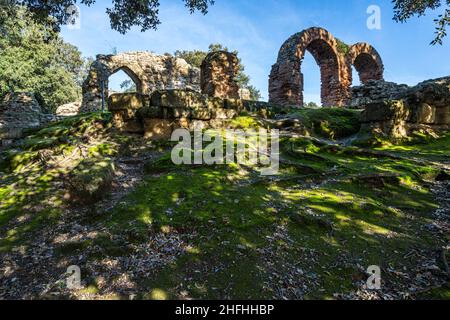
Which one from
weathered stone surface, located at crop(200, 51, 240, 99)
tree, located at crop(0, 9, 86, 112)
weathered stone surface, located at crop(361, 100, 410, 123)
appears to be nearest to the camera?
weathered stone surface, located at crop(361, 100, 410, 123)

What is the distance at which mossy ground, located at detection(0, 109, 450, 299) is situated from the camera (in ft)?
12.3

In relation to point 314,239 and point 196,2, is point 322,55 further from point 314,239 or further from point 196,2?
point 314,239

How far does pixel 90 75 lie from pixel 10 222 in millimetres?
19469

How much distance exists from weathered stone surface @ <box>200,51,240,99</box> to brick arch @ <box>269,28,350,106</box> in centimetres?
429

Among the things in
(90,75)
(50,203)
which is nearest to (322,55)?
(90,75)

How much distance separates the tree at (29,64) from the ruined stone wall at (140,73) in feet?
20.3

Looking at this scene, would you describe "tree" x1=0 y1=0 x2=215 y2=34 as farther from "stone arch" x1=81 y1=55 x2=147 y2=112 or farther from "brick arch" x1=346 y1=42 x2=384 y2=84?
"brick arch" x1=346 y1=42 x2=384 y2=84

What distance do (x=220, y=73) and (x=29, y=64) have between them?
25.3 metres

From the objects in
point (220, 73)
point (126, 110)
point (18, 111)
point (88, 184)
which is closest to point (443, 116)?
point (220, 73)

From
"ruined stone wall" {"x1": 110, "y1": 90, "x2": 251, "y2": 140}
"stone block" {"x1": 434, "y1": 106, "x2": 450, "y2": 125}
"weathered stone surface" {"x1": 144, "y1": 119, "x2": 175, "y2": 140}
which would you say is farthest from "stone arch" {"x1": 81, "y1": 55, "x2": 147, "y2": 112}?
"stone block" {"x1": 434, "y1": 106, "x2": 450, "y2": 125}

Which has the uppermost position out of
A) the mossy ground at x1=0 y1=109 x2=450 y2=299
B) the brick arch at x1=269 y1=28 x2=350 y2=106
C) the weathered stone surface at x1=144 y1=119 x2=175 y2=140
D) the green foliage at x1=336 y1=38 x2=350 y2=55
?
the green foliage at x1=336 y1=38 x2=350 y2=55

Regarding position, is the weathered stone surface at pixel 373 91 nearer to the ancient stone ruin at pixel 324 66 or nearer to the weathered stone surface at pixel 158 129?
the ancient stone ruin at pixel 324 66

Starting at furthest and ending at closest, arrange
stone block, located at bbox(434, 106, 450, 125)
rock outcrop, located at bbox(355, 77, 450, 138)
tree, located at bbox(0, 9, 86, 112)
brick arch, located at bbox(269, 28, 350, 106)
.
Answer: tree, located at bbox(0, 9, 86, 112) < brick arch, located at bbox(269, 28, 350, 106) < stone block, located at bbox(434, 106, 450, 125) < rock outcrop, located at bbox(355, 77, 450, 138)

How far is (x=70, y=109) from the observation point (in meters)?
24.0
